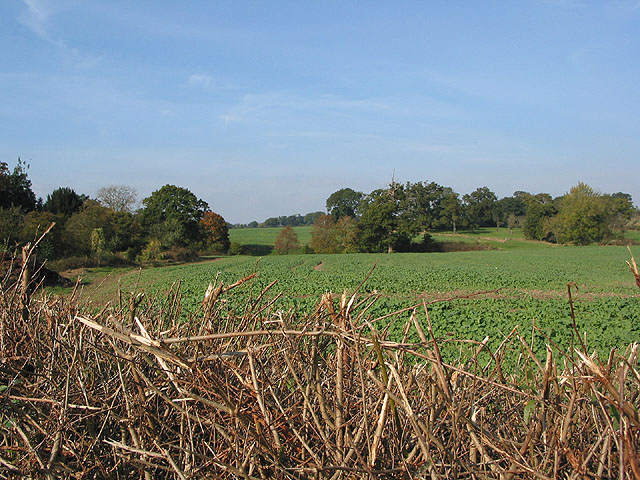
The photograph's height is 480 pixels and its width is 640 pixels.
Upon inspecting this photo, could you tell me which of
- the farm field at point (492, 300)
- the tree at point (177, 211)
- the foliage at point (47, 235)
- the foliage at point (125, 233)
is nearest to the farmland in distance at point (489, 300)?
the farm field at point (492, 300)

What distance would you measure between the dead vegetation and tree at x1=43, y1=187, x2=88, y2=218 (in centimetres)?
5403

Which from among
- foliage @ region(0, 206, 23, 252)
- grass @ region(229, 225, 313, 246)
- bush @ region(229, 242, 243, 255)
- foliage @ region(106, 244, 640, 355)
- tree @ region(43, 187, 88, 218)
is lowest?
foliage @ region(106, 244, 640, 355)

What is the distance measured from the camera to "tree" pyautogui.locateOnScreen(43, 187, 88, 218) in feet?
162

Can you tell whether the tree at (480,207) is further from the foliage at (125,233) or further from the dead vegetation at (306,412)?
the dead vegetation at (306,412)

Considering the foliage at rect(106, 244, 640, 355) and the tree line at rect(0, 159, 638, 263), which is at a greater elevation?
the tree line at rect(0, 159, 638, 263)

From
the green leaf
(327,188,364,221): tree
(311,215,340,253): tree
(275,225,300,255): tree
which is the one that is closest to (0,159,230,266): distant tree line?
(275,225,300,255): tree

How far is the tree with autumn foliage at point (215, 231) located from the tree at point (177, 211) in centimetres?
303

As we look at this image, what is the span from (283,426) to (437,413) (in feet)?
1.58

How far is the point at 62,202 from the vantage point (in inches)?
1961

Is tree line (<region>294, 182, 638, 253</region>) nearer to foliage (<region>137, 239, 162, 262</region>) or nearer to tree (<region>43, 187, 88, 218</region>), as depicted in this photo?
foliage (<region>137, 239, 162, 262</region>)

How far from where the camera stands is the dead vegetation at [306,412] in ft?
3.84

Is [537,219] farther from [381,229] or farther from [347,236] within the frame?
[347,236]

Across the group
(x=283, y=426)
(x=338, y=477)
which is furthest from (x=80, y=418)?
(x=338, y=477)

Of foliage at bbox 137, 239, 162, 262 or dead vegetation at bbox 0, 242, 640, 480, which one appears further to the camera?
foliage at bbox 137, 239, 162, 262
